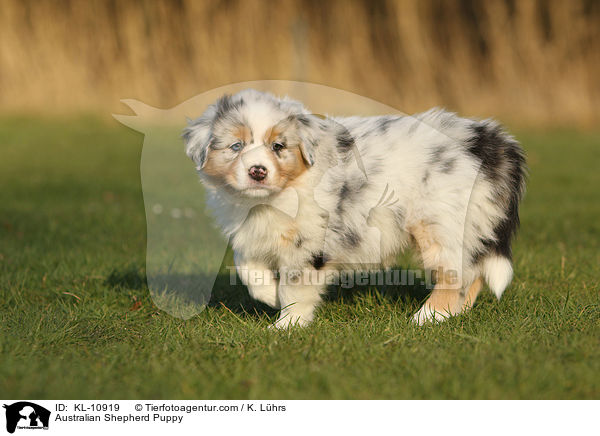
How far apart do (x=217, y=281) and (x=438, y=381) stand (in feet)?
6.76

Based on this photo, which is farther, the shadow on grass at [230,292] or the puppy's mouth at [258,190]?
the shadow on grass at [230,292]

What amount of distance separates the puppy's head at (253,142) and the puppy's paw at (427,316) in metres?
0.97

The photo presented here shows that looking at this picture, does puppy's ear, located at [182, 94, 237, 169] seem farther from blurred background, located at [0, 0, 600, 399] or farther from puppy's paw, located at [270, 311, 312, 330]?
puppy's paw, located at [270, 311, 312, 330]

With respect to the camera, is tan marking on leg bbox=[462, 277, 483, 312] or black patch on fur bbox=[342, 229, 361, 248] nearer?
black patch on fur bbox=[342, 229, 361, 248]

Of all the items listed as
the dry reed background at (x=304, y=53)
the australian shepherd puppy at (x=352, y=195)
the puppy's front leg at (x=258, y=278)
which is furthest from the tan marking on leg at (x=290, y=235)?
the dry reed background at (x=304, y=53)

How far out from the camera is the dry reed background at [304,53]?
1219 cm

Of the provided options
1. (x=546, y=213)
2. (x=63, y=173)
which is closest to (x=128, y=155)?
(x=63, y=173)

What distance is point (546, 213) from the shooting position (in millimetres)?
6590

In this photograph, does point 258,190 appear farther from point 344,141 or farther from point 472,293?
point 472,293

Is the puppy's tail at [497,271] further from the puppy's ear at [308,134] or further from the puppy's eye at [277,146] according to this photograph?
the puppy's eye at [277,146]

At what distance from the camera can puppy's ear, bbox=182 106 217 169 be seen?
3.40m

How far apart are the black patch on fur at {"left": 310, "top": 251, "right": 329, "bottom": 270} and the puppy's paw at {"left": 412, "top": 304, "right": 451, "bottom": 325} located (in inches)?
21.8
